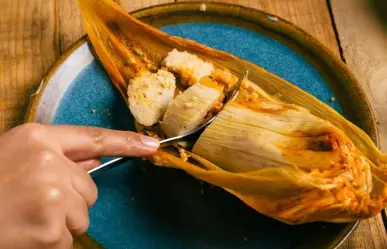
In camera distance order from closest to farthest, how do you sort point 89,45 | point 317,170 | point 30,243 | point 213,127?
point 30,243 < point 317,170 < point 213,127 < point 89,45

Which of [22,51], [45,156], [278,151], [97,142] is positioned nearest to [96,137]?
[97,142]

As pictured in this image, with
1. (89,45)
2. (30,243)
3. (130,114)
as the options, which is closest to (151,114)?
(130,114)

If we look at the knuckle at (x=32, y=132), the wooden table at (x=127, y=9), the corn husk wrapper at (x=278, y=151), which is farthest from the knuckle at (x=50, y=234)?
the wooden table at (x=127, y=9)

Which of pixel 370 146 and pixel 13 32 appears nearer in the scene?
pixel 370 146

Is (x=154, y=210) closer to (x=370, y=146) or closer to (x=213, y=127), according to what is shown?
(x=213, y=127)

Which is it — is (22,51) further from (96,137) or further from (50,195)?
(50,195)
